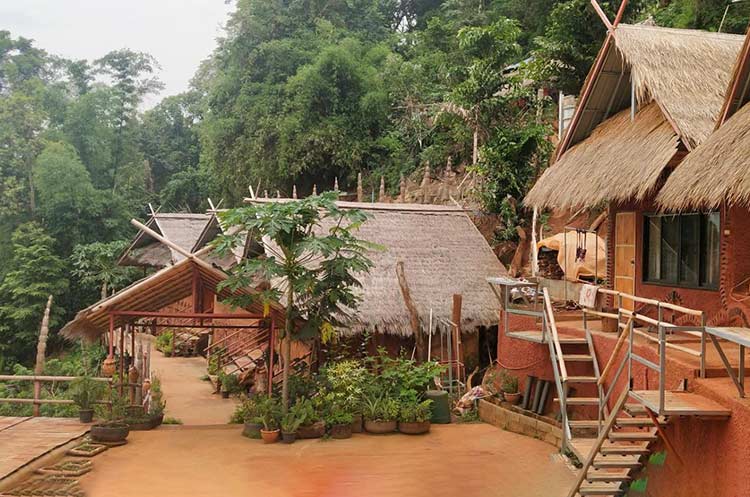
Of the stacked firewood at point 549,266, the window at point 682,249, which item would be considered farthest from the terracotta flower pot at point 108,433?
the stacked firewood at point 549,266

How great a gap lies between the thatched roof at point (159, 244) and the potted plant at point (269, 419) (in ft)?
45.8

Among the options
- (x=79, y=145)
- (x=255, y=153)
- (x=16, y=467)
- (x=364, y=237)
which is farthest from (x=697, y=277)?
(x=79, y=145)

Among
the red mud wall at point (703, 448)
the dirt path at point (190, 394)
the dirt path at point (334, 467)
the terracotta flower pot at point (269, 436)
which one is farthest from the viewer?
the dirt path at point (190, 394)

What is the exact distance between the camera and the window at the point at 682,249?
10.3m

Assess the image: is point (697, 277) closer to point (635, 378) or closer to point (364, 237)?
point (635, 378)

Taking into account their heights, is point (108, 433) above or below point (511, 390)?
below

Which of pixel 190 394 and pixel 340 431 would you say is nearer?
pixel 340 431

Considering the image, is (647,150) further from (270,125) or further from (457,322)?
(270,125)

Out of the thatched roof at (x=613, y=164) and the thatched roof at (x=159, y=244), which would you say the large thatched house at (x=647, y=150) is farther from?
the thatched roof at (x=159, y=244)

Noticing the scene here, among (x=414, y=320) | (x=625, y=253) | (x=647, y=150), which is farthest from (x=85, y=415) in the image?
(x=647, y=150)

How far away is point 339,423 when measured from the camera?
11148 mm

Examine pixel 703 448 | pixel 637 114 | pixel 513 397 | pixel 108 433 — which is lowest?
pixel 108 433

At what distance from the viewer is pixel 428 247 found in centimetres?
1620

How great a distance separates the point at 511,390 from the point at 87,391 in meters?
6.91
